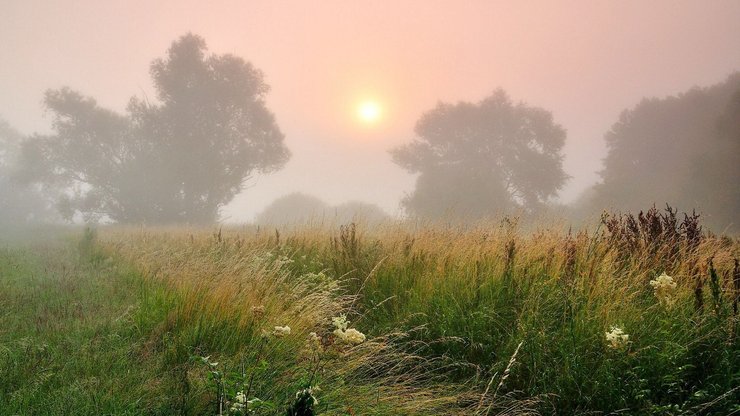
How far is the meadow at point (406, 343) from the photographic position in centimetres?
257

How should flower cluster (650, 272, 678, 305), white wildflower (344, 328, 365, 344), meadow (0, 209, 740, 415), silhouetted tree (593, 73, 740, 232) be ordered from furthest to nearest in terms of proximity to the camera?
silhouetted tree (593, 73, 740, 232) → flower cluster (650, 272, 678, 305) → meadow (0, 209, 740, 415) → white wildflower (344, 328, 365, 344)

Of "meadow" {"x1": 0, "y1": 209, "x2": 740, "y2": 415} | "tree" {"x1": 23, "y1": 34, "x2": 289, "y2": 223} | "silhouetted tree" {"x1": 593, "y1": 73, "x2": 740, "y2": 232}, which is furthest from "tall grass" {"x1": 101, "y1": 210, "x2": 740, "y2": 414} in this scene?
"tree" {"x1": 23, "y1": 34, "x2": 289, "y2": 223}

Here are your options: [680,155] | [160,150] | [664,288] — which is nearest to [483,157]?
[680,155]

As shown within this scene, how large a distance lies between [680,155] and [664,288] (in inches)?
1304

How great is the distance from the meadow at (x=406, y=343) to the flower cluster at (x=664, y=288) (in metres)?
0.02

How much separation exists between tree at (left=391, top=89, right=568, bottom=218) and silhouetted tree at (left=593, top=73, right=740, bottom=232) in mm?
4463

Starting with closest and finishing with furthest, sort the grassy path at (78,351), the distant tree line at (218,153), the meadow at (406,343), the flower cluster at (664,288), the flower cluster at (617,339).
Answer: the grassy path at (78,351)
the meadow at (406,343)
the flower cluster at (617,339)
the flower cluster at (664,288)
the distant tree line at (218,153)

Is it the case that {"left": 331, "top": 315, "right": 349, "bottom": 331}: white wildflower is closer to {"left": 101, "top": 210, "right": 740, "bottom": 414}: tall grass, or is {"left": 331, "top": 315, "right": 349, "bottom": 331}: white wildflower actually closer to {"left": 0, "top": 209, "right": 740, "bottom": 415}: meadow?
{"left": 0, "top": 209, "right": 740, "bottom": 415}: meadow

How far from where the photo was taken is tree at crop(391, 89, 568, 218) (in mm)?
33062

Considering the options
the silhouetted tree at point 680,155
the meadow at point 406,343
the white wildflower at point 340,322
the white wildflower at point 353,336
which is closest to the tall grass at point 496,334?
the meadow at point 406,343

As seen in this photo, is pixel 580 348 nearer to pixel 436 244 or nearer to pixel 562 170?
pixel 436 244

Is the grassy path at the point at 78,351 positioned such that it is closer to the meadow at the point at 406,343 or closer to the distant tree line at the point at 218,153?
the meadow at the point at 406,343

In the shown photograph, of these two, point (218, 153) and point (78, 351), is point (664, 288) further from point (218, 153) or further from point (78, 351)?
point (218, 153)

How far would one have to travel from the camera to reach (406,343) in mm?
3660
